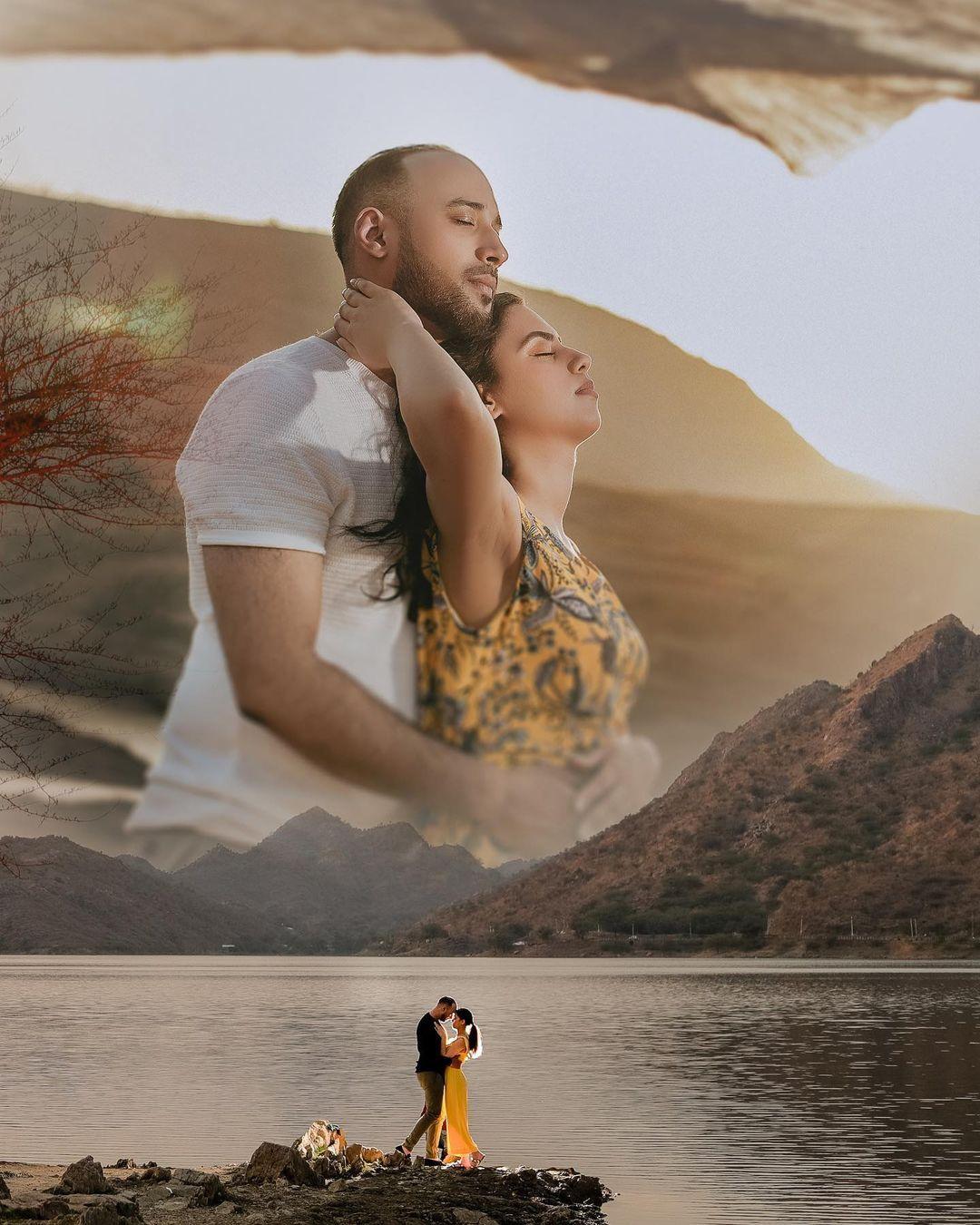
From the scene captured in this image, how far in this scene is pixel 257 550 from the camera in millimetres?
1903

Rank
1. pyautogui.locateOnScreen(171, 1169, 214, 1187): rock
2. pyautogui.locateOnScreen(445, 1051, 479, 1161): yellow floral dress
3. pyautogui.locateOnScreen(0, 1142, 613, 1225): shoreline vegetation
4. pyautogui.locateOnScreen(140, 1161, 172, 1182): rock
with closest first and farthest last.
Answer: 1. pyautogui.locateOnScreen(0, 1142, 613, 1225): shoreline vegetation
2. pyautogui.locateOnScreen(445, 1051, 479, 1161): yellow floral dress
3. pyautogui.locateOnScreen(171, 1169, 214, 1187): rock
4. pyautogui.locateOnScreen(140, 1161, 172, 1182): rock

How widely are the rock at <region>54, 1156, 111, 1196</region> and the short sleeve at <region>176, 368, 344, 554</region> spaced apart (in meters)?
8.76

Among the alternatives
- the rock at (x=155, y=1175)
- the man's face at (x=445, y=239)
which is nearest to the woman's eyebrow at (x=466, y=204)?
the man's face at (x=445, y=239)

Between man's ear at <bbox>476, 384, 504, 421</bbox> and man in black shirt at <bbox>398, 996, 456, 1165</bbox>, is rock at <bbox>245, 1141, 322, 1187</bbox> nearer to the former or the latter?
man in black shirt at <bbox>398, 996, 456, 1165</bbox>

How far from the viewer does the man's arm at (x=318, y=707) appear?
1.90 meters

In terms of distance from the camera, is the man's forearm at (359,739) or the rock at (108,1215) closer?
the man's forearm at (359,739)

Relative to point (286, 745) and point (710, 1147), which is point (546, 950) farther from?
point (286, 745)

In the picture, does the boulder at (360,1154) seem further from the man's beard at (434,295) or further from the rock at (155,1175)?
the man's beard at (434,295)

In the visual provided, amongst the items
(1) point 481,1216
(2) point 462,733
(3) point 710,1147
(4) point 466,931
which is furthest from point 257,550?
(4) point 466,931

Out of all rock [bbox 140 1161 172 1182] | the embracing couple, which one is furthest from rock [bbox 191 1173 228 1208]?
the embracing couple

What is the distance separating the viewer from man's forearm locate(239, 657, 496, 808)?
1910mm

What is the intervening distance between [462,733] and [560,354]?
1.77 feet

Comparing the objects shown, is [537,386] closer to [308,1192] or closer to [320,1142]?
[308,1192]

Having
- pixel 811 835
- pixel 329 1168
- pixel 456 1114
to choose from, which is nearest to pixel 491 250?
pixel 456 1114
